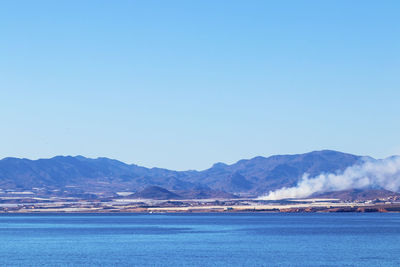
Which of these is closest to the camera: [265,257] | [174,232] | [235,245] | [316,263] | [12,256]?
[316,263]

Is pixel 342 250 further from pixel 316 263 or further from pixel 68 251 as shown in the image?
pixel 68 251

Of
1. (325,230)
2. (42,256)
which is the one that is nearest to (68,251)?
(42,256)

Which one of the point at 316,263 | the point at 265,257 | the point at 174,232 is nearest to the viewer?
the point at 316,263

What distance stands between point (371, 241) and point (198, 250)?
26855mm

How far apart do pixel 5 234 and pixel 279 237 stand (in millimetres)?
50522

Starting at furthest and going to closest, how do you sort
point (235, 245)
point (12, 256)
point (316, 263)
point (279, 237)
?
point (279, 237)
point (235, 245)
point (12, 256)
point (316, 263)

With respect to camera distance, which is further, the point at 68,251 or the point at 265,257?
the point at 68,251

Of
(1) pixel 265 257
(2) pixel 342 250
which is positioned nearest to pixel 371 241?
(2) pixel 342 250

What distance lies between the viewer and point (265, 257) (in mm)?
85250

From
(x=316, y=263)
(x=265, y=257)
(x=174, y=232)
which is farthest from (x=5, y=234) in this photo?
(x=316, y=263)

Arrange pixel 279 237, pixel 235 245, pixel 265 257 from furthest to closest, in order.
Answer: pixel 279 237
pixel 235 245
pixel 265 257

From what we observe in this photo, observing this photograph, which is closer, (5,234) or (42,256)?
(42,256)

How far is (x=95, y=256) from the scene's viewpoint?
88.8 metres

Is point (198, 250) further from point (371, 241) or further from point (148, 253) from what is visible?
point (371, 241)
